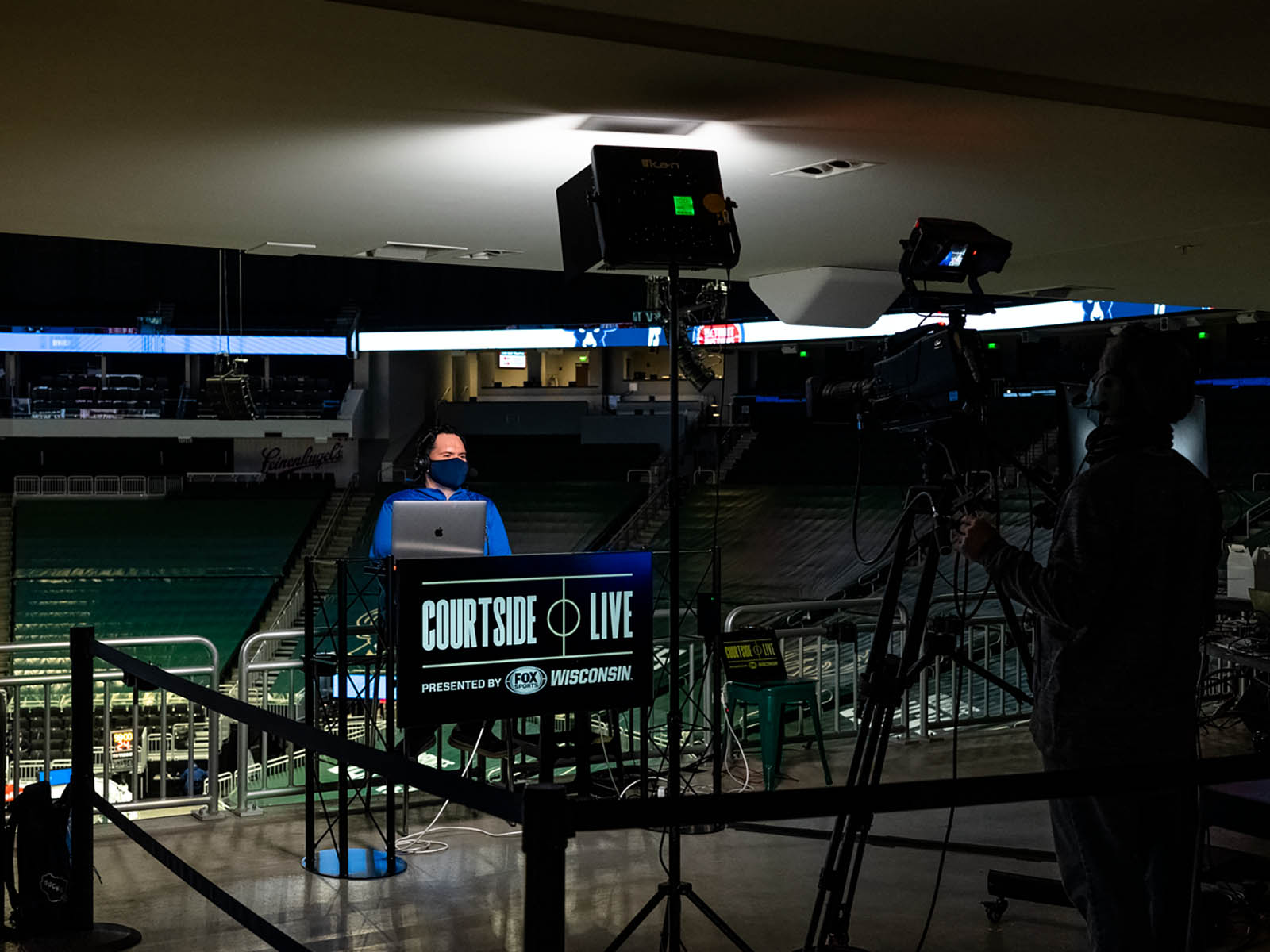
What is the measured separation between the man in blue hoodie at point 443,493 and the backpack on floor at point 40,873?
1431 mm

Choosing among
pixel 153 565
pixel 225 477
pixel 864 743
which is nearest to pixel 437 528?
pixel 864 743

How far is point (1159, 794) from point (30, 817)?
10.5ft

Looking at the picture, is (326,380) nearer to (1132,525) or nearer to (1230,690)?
(1230,690)

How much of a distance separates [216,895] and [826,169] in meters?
2.79

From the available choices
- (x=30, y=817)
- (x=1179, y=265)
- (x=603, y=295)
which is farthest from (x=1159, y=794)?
(x=603, y=295)

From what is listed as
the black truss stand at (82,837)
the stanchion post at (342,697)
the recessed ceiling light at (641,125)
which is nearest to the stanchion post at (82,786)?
the black truss stand at (82,837)

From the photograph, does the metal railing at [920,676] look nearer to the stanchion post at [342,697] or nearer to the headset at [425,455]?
the headset at [425,455]

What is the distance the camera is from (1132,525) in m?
2.36

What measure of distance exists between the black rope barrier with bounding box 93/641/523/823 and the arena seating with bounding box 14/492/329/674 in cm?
1574

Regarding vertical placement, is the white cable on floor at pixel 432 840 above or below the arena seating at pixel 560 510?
below

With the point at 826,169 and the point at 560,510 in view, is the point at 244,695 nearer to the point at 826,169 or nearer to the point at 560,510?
the point at 826,169

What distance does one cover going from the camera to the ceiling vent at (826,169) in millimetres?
4047

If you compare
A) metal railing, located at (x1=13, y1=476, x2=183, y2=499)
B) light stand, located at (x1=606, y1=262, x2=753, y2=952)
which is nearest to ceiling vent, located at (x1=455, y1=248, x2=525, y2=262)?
light stand, located at (x1=606, y1=262, x2=753, y2=952)

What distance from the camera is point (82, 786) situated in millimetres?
3902
